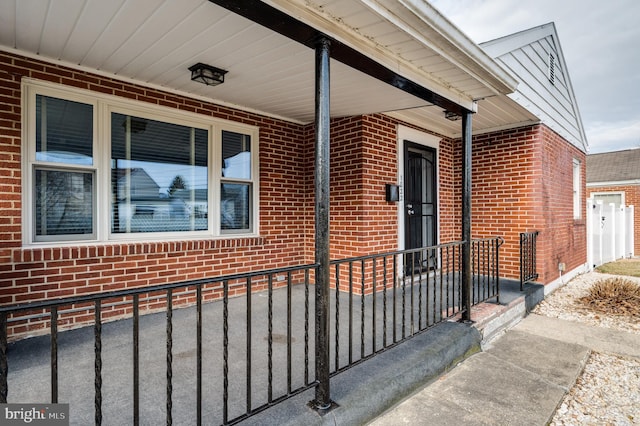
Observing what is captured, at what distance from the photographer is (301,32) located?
1.84 metres

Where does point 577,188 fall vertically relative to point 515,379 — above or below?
above

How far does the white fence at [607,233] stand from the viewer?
7660mm

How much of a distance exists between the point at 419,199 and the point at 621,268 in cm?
633

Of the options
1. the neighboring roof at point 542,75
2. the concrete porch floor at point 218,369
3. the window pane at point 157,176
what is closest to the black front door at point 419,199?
the neighboring roof at point 542,75

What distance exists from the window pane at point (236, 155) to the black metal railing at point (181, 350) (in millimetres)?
1501

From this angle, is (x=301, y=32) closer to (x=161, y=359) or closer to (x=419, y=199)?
(x=161, y=359)

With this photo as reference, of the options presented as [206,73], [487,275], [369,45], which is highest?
[206,73]

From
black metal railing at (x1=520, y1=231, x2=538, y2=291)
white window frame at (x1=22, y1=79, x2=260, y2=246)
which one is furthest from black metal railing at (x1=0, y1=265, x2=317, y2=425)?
black metal railing at (x1=520, y1=231, x2=538, y2=291)

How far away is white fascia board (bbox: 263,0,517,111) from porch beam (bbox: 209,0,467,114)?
23 mm

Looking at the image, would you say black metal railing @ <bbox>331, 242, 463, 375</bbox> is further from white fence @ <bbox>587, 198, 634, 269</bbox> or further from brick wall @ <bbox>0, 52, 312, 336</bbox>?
white fence @ <bbox>587, 198, 634, 269</bbox>

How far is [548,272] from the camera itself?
510 centimetres

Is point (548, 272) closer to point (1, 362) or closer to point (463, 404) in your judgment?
point (463, 404)

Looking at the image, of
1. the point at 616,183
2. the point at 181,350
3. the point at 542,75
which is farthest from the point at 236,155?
the point at 616,183

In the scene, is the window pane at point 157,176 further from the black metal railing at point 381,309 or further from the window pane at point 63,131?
the black metal railing at point 381,309
